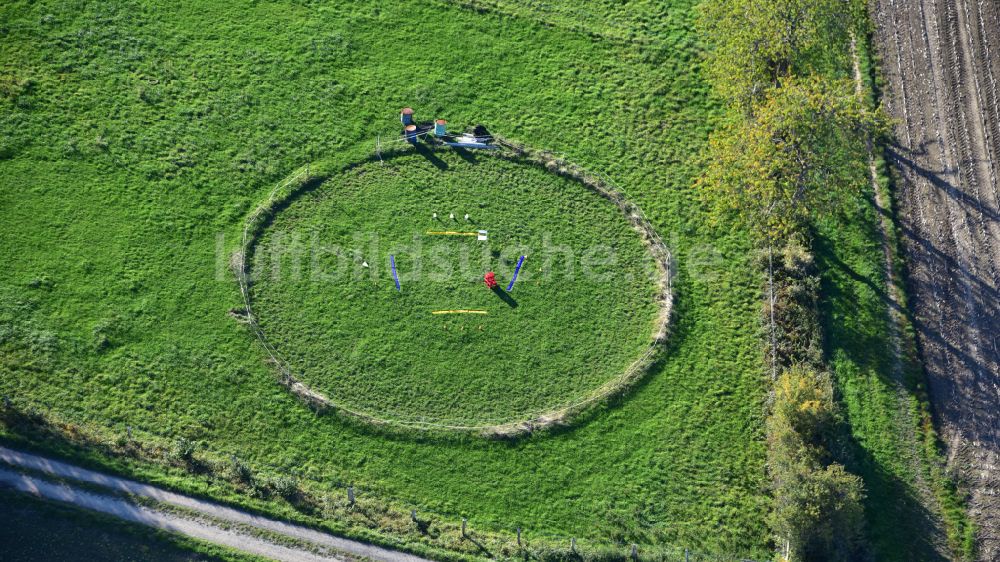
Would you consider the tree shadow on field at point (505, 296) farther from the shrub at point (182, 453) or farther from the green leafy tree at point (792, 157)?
the shrub at point (182, 453)

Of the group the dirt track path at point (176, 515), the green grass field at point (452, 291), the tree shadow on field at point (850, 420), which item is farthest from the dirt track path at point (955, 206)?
the dirt track path at point (176, 515)

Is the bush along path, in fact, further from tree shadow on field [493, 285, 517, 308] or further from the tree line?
tree shadow on field [493, 285, 517, 308]

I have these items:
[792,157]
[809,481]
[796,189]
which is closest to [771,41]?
[792,157]

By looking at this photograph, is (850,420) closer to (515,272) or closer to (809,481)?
(809,481)

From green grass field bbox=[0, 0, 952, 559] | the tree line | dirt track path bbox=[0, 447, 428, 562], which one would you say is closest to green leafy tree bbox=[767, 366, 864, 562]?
the tree line

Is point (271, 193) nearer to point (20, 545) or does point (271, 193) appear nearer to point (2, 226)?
point (2, 226)
